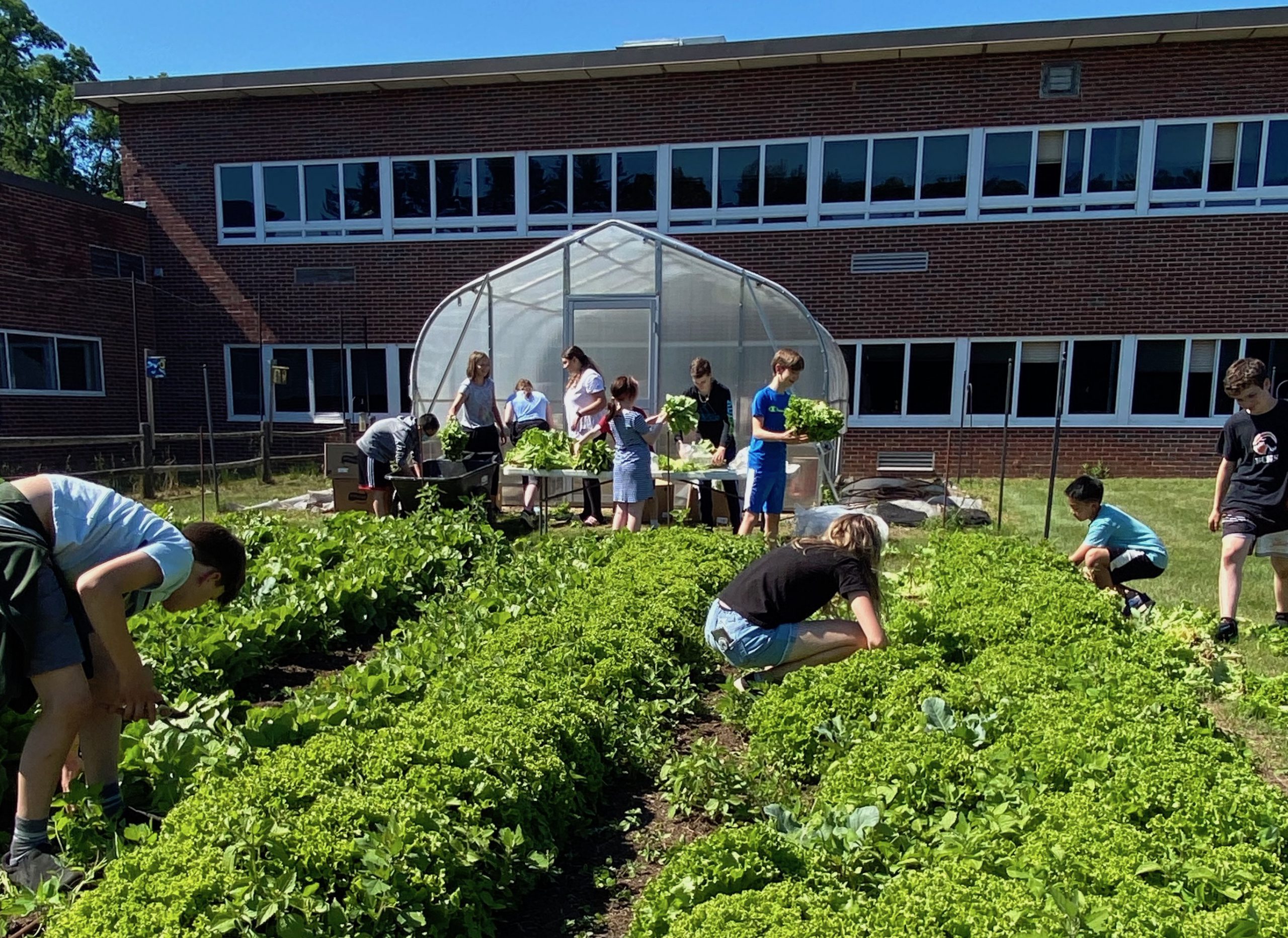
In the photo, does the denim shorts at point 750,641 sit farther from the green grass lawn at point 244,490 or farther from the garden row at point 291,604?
the green grass lawn at point 244,490

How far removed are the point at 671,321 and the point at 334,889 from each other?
28.6 ft

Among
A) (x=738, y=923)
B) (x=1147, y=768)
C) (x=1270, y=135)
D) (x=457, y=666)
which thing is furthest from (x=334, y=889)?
(x=1270, y=135)

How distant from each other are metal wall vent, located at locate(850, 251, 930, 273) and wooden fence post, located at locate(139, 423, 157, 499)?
11.2 metres

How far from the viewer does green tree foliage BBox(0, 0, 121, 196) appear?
35031 mm

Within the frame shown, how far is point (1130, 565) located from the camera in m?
6.15

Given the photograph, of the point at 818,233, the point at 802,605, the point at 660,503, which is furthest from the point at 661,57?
the point at 802,605

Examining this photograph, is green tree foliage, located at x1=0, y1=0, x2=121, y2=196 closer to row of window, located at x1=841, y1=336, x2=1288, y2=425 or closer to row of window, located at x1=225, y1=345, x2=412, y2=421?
row of window, located at x1=225, y1=345, x2=412, y2=421

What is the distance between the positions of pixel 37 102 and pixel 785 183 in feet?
123

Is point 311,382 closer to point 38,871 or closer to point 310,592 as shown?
point 310,592

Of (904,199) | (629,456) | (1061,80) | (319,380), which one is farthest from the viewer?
(319,380)

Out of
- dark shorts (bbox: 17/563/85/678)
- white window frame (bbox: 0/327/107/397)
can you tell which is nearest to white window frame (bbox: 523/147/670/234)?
white window frame (bbox: 0/327/107/397)

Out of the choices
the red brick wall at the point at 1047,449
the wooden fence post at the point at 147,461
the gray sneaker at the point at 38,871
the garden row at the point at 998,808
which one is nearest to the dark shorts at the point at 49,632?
the gray sneaker at the point at 38,871

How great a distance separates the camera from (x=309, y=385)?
16219 mm

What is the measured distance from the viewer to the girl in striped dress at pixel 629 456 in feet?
25.4
